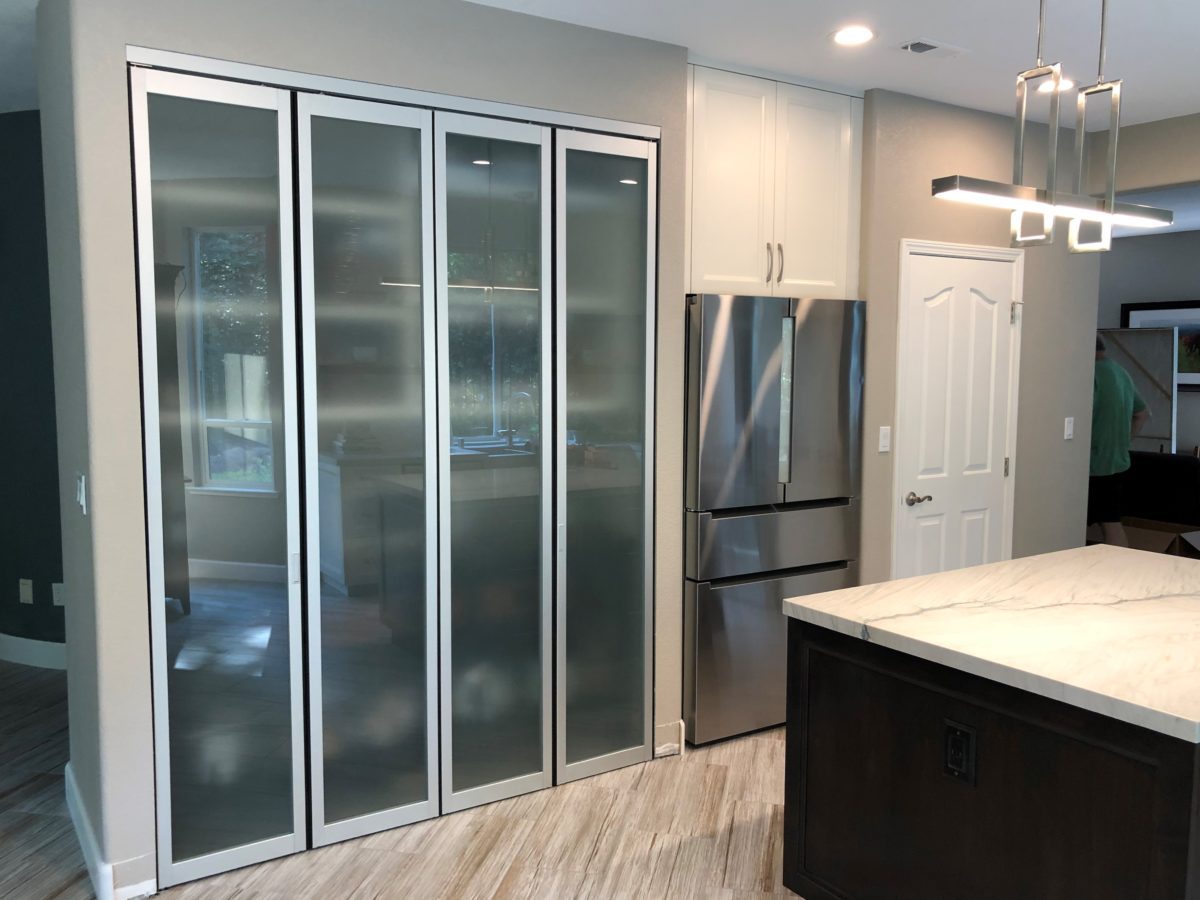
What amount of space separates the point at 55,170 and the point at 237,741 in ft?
5.89

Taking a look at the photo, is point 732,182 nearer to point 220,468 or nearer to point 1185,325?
point 220,468

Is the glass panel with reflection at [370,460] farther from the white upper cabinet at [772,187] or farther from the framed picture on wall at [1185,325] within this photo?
the framed picture on wall at [1185,325]

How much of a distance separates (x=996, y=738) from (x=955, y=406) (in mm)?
2599

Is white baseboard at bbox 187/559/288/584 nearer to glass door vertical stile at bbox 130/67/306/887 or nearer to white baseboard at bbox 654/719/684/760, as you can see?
glass door vertical stile at bbox 130/67/306/887

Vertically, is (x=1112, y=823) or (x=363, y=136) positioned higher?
(x=363, y=136)

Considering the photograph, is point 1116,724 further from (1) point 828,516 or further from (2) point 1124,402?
(2) point 1124,402

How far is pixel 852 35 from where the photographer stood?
10.6 ft

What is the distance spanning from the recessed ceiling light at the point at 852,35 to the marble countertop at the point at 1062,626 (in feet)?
6.26

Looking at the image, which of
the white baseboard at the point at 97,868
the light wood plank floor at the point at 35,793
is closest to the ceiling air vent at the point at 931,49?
the white baseboard at the point at 97,868

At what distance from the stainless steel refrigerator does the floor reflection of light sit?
5.31ft

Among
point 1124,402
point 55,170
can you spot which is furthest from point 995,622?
point 1124,402

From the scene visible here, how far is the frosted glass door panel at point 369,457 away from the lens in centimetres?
277

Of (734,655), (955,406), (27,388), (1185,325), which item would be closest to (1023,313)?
(955,406)

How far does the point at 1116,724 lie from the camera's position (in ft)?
5.78
